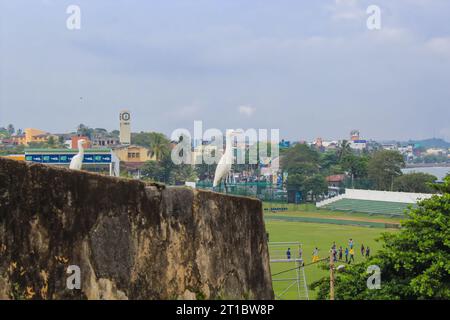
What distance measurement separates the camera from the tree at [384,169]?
8281 cm

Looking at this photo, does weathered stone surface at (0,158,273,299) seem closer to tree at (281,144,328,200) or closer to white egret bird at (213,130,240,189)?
white egret bird at (213,130,240,189)

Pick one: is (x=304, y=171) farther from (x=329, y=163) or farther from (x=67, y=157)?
(x=67, y=157)

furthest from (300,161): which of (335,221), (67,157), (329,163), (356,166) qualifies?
(67,157)

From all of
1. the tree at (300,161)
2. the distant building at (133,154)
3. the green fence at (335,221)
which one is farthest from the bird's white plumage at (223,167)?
the tree at (300,161)

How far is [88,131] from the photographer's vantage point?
417 feet

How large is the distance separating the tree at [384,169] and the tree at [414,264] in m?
67.7

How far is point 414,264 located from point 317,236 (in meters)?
30.2

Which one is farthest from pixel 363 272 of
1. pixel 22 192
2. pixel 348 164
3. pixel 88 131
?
pixel 88 131

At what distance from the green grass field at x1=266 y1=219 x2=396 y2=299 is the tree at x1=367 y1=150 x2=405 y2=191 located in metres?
30.0

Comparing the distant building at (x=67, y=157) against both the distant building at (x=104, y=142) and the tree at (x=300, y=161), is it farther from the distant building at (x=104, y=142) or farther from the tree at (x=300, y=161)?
the distant building at (x=104, y=142)
